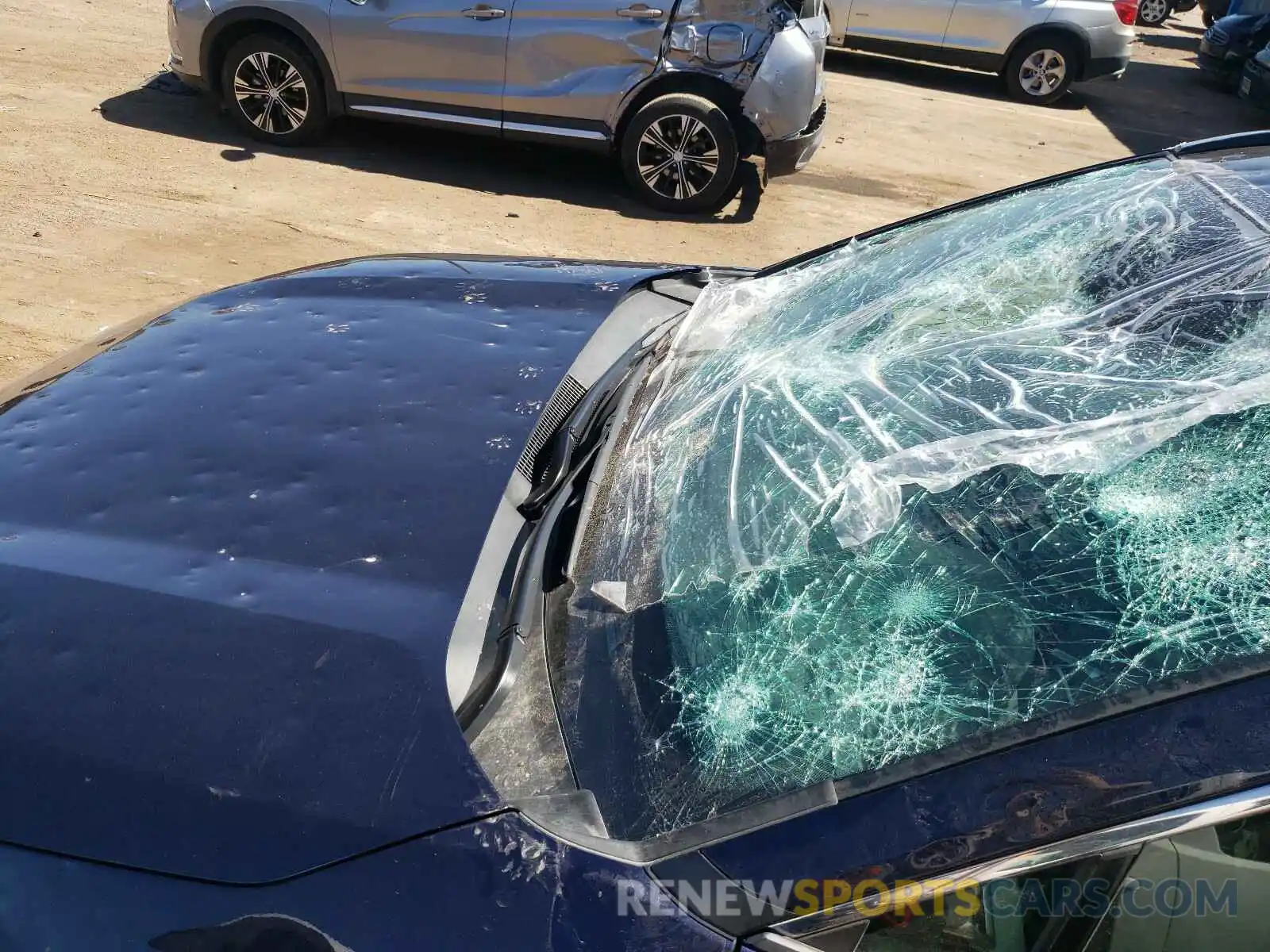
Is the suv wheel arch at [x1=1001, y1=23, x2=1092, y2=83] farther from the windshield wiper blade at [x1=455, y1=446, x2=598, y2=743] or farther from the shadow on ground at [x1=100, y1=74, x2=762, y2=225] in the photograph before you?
the windshield wiper blade at [x1=455, y1=446, x2=598, y2=743]

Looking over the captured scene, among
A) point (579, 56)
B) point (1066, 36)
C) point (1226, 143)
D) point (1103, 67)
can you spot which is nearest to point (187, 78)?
point (579, 56)

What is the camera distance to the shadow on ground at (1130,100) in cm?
1143

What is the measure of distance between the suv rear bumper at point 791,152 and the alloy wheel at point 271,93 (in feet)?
10.2

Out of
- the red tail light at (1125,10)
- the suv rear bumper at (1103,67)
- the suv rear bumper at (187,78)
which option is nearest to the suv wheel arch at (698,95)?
the suv rear bumper at (187,78)

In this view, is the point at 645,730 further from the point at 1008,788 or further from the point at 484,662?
the point at 1008,788

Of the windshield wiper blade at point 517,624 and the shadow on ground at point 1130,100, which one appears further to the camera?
the shadow on ground at point 1130,100

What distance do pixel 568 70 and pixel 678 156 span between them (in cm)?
89

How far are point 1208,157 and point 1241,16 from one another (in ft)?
Answer: 45.5

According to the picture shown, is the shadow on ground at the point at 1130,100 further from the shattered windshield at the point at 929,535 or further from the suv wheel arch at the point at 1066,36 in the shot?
the shattered windshield at the point at 929,535

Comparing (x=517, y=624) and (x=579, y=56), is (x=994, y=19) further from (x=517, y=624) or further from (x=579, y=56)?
(x=517, y=624)

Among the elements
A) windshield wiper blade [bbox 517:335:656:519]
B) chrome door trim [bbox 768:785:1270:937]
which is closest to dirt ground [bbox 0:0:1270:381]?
windshield wiper blade [bbox 517:335:656:519]

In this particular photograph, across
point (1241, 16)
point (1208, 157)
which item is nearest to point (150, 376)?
point (1208, 157)

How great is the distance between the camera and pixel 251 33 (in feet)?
23.0

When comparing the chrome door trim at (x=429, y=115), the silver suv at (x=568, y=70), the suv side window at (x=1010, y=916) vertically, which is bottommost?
the suv side window at (x=1010, y=916)
